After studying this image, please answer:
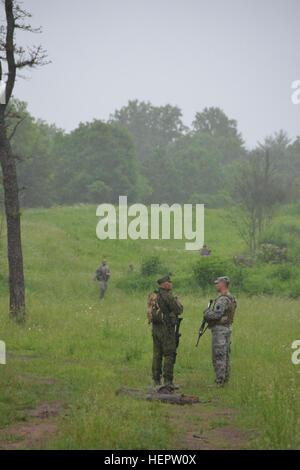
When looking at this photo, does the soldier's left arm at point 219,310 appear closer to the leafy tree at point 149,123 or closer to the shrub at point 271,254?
the shrub at point 271,254

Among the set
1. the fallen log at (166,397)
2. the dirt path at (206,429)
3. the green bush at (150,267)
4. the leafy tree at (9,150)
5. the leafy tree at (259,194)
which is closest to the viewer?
the dirt path at (206,429)

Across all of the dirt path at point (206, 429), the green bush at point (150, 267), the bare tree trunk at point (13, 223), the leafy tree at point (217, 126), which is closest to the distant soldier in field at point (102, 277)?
the green bush at point (150, 267)

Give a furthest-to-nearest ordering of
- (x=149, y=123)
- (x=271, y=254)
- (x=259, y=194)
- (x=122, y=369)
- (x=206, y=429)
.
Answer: (x=149, y=123) < (x=259, y=194) < (x=271, y=254) < (x=122, y=369) < (x=206, y=429)

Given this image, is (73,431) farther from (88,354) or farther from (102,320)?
(102,320)

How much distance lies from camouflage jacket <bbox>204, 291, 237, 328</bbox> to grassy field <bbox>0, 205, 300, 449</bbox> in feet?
3.81

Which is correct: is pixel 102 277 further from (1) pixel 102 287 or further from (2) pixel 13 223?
(2) pixel 13 223

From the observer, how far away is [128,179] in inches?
2640

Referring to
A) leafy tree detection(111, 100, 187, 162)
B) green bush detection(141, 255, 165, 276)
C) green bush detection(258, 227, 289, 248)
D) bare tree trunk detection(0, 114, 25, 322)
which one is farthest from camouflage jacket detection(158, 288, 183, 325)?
leafy tree detection(111, 100, 187, 162)

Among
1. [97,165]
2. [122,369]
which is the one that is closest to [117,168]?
[97,165]

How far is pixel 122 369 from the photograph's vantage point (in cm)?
1058

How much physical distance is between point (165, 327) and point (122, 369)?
6.81ft

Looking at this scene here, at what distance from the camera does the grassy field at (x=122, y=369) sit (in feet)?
19.6

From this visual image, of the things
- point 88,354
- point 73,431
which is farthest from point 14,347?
point 73,431

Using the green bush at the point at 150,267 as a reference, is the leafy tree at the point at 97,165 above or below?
above
